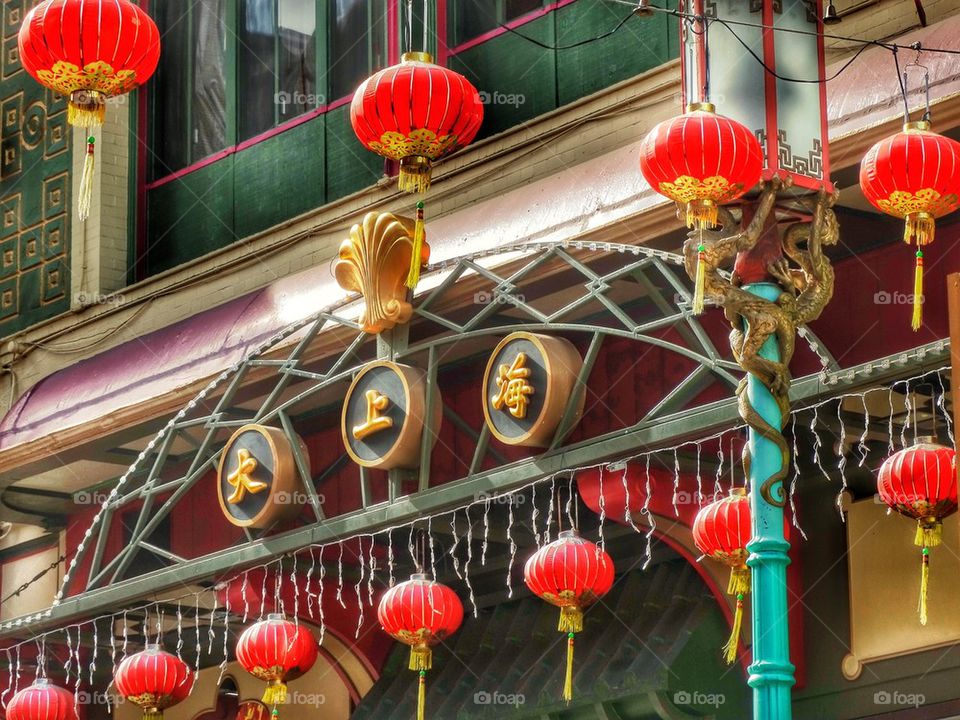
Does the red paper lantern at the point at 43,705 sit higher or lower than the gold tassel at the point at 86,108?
lower

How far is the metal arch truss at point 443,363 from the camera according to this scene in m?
12.3

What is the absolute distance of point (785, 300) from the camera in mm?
9164

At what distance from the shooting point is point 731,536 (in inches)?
483

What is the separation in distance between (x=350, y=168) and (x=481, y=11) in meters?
1.81
